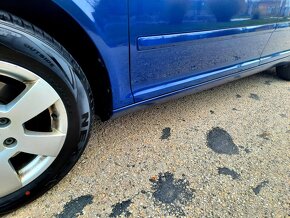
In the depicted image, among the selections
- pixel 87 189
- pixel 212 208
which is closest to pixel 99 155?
pixel 87 189

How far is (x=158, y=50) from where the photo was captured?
4.84 ft

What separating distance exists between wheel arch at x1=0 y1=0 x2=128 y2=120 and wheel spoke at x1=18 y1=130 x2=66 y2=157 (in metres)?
0.37

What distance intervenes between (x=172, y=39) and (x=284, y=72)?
2.26m

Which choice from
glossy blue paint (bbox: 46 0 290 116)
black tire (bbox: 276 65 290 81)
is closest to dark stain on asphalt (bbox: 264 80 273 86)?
black tire (bbox: 276 65 290 81)

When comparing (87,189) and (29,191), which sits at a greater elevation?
(29,191)

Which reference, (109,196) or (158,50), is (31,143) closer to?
(109,196)

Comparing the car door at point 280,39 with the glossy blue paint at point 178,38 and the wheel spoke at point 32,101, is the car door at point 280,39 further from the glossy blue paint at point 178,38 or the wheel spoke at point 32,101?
the wheel spoke at point 32,101

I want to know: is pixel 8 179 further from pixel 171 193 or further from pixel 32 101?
pixel 171 193

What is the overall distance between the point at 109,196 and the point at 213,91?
5.57 ft

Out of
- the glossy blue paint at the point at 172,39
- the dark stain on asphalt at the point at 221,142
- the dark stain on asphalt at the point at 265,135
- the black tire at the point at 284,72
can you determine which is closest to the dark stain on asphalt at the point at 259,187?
the dark stain on asphalt at the point at 221,142

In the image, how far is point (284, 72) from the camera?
3.11 metres

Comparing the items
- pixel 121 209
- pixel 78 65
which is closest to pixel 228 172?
pixel 121 209

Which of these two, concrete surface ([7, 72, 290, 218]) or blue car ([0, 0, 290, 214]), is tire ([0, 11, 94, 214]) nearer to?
blue car ([0, 0, 290, 214])

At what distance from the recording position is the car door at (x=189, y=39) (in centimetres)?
136
